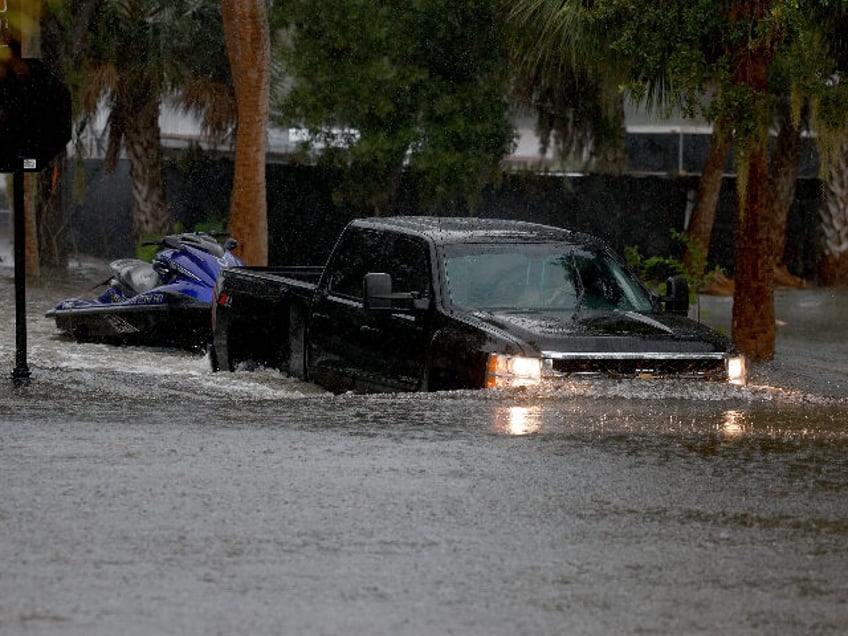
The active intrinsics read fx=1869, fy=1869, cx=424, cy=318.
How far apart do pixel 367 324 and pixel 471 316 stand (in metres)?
1.18

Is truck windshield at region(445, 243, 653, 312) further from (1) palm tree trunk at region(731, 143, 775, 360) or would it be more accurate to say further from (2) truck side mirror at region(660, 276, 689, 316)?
(1) palm tree trunk at region(731, 143, 775, 360)

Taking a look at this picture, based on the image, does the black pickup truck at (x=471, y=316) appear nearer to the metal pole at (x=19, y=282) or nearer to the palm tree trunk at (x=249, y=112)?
the metal pole at (x=19, y=282)

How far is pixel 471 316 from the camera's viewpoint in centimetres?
1207

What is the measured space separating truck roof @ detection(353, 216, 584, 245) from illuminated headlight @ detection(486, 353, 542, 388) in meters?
1.60

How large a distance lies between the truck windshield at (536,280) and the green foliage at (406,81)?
1506 centimetres

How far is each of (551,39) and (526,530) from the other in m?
14.6

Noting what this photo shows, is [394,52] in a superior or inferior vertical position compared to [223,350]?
superior

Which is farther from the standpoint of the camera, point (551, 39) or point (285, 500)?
point (551, 39)

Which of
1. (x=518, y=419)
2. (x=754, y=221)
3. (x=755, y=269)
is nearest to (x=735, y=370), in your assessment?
(x=518, y=419)

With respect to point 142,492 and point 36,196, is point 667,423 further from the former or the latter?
point 36,196

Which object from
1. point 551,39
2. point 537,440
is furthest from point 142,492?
point 551,39

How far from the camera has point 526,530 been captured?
317 inches

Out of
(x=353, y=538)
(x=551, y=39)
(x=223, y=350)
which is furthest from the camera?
(x=551, y=39)

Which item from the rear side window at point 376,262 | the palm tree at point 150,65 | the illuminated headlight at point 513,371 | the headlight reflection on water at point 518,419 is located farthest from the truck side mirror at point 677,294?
the palm tree at point 150,65
